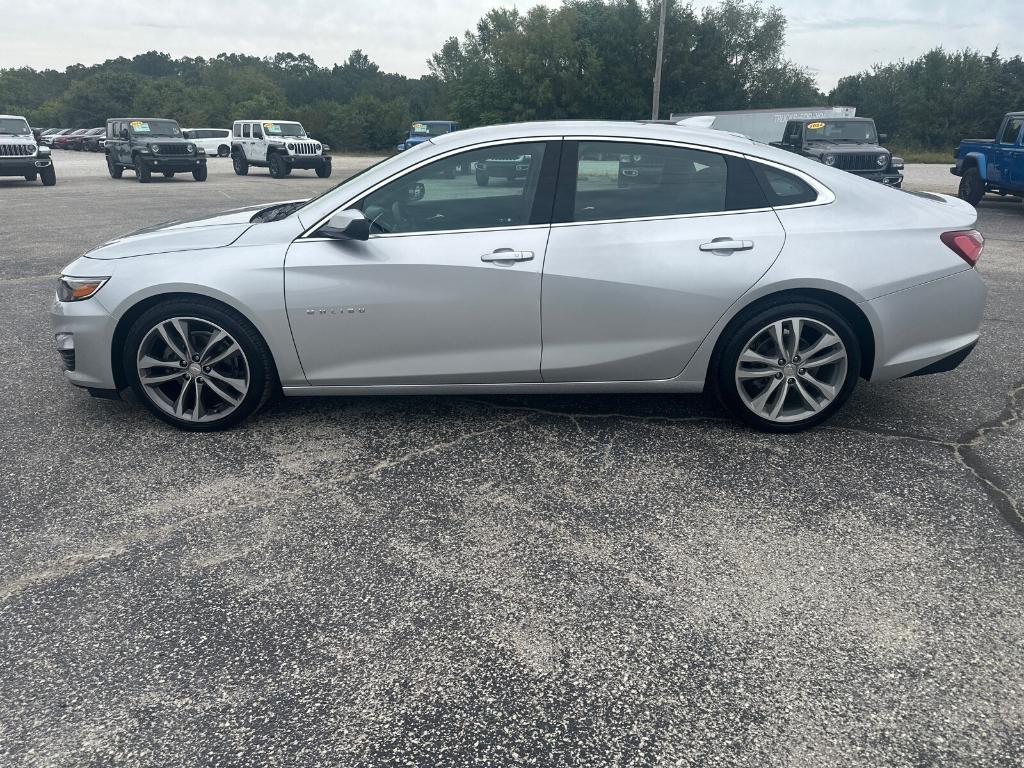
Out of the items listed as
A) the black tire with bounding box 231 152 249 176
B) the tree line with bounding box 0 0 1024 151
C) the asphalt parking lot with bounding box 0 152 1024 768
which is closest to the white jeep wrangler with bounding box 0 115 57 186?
the black tire with bounding box 231 152 249 176

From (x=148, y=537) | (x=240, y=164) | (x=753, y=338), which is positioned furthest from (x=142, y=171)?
(x=753, y=338)

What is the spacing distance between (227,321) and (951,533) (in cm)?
349

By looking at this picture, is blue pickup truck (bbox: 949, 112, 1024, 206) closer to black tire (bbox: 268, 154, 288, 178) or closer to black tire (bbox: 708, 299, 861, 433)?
black tire (bbox: 708, 299, 861, 433)

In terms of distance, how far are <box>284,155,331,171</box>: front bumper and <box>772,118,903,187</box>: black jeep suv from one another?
15673 millimetres

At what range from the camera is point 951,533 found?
3236 mm

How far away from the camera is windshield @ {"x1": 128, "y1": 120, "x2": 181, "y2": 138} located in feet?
81.1

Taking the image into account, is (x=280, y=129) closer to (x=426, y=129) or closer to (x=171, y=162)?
(x=171, y=162)

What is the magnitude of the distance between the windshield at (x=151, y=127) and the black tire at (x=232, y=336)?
2390 centimetres

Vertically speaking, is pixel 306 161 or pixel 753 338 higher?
pixel 306 161

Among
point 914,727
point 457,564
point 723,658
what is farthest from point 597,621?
point 914,727

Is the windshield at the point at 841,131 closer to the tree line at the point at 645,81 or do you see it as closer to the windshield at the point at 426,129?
the windshield at the point at 426,129

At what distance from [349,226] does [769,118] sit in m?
26.3

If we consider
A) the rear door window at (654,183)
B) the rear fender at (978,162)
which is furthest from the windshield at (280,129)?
the rear door window at (654,183)

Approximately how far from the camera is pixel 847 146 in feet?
57.6
